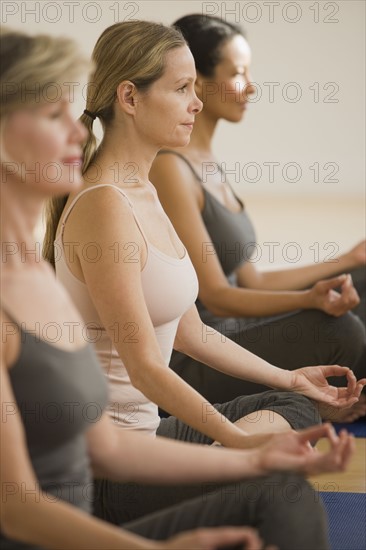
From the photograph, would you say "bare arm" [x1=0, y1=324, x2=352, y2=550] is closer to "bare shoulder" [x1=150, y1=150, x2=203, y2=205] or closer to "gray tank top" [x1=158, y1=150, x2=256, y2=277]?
"bare shoulder" [x1=150, y1=150, x2=203, y2=205]

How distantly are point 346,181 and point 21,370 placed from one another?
6638 millimetres

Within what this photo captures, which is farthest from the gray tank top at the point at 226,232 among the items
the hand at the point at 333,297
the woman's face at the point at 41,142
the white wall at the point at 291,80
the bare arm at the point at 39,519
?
the white wall at the point at 291,80

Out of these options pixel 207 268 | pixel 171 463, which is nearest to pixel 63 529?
pixel 171 463

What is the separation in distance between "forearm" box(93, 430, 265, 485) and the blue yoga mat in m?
0.75

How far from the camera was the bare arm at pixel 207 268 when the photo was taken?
274 centimetres

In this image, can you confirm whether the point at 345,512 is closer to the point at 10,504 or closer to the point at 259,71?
the point at 10,504

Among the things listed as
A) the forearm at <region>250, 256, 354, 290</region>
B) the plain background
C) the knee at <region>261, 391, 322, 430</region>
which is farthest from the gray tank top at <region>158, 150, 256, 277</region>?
the plain background

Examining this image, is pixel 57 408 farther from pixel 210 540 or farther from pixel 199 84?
pixel 199 84

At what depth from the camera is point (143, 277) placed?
6.12 feet

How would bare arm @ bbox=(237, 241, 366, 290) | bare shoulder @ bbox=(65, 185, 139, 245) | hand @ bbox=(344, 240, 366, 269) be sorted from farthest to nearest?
bare arm @ bbox=(237, 241, 366, 290) → hand @ bbox=(344, 240, 366, 269) → bare shoulder @ bbox=(65, 185, 139, 245)

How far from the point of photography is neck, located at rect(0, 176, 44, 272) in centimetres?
128

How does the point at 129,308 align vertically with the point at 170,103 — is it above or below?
below

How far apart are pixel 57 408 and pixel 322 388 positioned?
3.31 ft

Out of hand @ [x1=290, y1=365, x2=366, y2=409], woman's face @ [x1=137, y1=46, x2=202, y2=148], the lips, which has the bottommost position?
hand @ [x1=290, y1=365, x2=366, y2=409]
